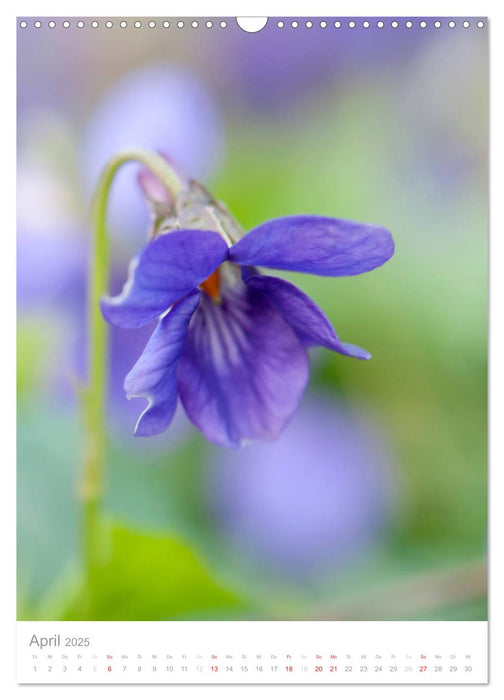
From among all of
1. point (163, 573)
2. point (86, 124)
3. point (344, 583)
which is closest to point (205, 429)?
point (163, 573)

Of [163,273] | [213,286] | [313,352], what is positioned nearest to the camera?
[163,273]

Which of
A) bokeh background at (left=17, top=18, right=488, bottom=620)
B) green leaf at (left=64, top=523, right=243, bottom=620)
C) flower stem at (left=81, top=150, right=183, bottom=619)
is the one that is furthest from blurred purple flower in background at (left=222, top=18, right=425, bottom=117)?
green leaf at (left=64, top=523, right=243, bottom=620)

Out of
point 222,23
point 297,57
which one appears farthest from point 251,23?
point 297,57

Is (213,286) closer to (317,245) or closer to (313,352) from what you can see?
(317,245)

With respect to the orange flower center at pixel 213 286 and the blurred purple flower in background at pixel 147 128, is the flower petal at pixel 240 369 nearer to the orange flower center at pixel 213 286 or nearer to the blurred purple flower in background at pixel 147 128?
the orange flower center at pixel 213 286
